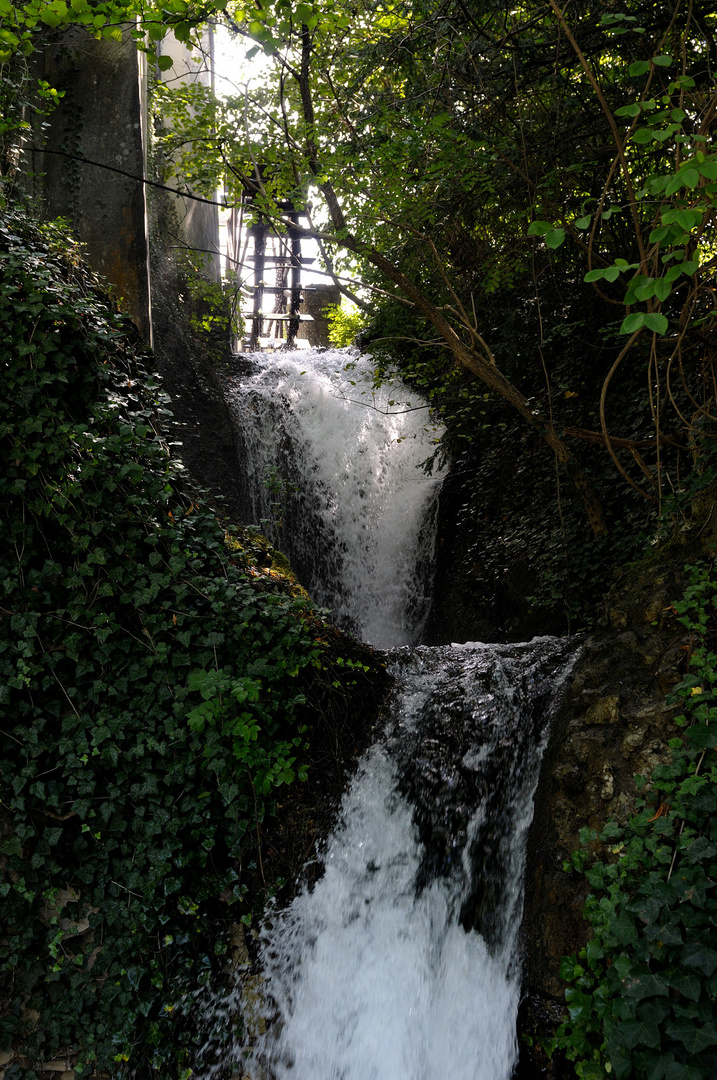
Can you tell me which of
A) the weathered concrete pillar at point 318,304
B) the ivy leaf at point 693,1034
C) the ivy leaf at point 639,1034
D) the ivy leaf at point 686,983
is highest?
the weathered concrete pillar at point 318,304

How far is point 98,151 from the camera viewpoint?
618cm

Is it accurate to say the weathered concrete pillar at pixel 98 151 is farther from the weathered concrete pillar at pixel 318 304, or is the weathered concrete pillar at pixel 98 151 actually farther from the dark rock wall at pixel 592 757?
the weathered concrete pillar at pixel 318 304

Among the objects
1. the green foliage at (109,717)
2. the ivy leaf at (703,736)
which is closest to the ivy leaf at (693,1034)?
the ivy leaf at (703,736)

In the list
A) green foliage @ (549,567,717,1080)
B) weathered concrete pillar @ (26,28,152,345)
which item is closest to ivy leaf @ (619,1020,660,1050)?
green foliage @ (549,567,717,1080)

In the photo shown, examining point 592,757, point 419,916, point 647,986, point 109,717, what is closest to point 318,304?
point 109,717

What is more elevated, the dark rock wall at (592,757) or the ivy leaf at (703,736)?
the ivy leaf at (703,736)

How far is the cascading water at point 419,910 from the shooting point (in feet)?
11.1

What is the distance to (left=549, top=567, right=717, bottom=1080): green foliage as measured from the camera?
237 centimetres

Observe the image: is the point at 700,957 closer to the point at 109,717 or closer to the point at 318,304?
the point at 109,717

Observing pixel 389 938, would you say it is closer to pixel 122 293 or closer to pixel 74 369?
pixel 74 369

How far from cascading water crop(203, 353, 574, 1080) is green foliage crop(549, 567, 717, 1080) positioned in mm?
583

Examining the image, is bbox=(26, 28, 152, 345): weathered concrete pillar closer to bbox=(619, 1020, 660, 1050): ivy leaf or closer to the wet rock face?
the wet rock face

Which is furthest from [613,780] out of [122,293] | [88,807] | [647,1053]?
[122,293]

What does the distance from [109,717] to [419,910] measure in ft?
6.95
